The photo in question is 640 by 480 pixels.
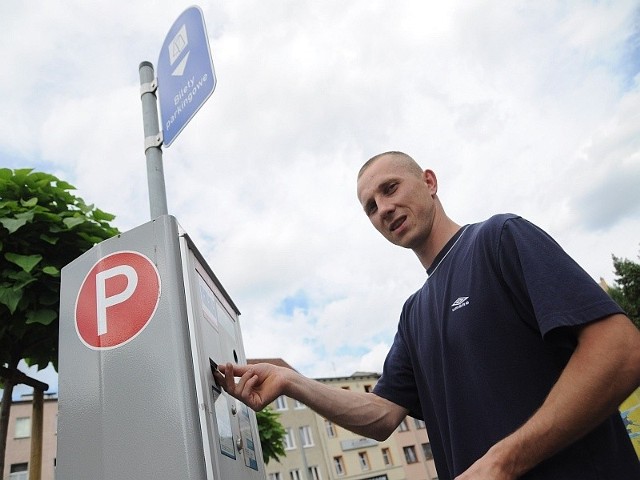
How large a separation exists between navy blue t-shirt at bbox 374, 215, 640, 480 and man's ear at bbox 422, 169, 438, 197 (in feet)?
1.50

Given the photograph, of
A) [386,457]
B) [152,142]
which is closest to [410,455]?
[386,457]

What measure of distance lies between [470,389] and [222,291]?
4.27 feet

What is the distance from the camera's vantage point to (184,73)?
291cm

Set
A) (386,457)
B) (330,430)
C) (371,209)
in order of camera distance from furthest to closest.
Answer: (386,457) < (330,430) < (371,209)

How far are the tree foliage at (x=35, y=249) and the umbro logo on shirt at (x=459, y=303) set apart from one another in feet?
7.32

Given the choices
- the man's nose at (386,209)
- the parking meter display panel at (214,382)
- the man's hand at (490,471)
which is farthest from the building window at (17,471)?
the man's hand at (490,471)

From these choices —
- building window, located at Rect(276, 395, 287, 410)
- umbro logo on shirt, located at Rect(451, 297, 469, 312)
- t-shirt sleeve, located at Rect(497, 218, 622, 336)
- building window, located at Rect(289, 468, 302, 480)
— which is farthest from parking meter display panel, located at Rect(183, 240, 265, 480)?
building window, located at Rect(276, 395, 287, 410)

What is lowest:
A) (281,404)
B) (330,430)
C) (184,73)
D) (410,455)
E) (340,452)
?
(184,73)

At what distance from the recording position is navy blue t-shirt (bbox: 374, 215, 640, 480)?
4.08ft

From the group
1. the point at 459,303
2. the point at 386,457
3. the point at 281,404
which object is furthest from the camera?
the point at 386,457

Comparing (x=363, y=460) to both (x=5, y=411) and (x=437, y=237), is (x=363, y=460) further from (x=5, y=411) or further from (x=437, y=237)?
(x=437, y=237)

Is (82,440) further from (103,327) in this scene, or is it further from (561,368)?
(561,368)

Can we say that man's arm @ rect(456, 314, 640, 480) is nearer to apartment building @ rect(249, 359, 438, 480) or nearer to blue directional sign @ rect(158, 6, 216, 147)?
blue directional sign @ rect(158, 6, 216, 147)

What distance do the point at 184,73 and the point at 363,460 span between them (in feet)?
139
